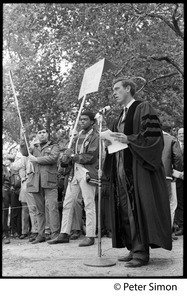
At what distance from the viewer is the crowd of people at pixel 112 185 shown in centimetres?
488

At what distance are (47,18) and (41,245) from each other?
7.72 m

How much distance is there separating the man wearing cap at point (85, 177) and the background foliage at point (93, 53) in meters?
4.00

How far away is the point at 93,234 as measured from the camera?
255 inches

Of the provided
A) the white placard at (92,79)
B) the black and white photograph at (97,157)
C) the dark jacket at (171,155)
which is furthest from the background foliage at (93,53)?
the white placard at (92,79)

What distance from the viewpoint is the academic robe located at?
482cm

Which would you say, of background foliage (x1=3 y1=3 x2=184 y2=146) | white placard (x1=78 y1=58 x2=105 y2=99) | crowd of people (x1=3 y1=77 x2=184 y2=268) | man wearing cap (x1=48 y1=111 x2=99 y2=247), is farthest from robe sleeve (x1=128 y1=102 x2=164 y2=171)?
background foliage (x1=3 y1=3 x2=184 y2=146)

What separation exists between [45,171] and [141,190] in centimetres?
274

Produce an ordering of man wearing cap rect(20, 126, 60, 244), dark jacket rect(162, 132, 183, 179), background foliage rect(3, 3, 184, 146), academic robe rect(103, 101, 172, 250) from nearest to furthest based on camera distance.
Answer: academic robe rect(103, 101, 172, 250) → dark jacket rect(162, 132, 183, 179) → man wearing cap rect(20, 126, 60, 244) → background foliage rect(3, 3, 184, 146)

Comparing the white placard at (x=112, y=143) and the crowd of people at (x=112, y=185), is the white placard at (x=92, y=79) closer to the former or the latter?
the crowd of people at (x=112, y=185)

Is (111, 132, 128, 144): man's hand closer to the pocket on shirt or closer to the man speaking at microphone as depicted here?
the man speaking at microphone

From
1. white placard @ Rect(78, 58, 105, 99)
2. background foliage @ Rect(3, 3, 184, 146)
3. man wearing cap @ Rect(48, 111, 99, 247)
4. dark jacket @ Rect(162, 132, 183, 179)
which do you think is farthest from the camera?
background foliage @ Rect(3, 3, 184, 146)

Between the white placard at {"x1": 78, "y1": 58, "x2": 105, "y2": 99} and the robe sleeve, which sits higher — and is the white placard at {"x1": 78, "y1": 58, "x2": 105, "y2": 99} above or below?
above

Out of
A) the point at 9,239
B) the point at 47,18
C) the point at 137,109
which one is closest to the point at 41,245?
the point at 9,239

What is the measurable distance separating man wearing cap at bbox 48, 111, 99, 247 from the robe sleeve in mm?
1815
